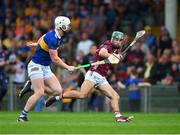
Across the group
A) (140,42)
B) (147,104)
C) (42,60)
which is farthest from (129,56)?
(42,60)

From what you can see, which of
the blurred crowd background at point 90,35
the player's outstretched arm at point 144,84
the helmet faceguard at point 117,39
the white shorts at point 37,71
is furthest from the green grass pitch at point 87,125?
the blurred crowd background at point 90,35

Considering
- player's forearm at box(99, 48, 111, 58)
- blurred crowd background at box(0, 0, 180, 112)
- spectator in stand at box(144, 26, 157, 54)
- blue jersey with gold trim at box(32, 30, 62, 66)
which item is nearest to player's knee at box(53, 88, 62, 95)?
blue jersey with gold trim at box(32, 30, 62, 66)

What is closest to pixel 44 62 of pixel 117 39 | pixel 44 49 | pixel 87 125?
pixel 44 49

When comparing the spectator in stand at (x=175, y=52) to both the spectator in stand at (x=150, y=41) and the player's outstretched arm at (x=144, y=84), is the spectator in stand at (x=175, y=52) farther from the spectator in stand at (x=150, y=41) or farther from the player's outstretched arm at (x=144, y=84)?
the player's outstretched arm at (x=144, y=84)

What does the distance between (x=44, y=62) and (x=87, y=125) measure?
6.75 ft

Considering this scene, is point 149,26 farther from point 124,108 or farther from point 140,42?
point 124,108

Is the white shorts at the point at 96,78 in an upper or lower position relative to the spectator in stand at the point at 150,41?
lower

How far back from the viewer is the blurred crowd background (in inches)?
1114

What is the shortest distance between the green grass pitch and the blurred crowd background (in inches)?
255

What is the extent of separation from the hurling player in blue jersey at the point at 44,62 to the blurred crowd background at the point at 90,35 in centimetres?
723

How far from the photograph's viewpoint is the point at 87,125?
18562mm

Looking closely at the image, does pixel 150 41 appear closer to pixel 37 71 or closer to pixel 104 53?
pixel 104 53

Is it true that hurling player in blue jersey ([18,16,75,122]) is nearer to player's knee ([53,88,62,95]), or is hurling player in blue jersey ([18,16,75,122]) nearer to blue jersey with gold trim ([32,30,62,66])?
blue jersey with gold trim ([32,30,62,66])

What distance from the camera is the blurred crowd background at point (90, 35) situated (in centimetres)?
2830
